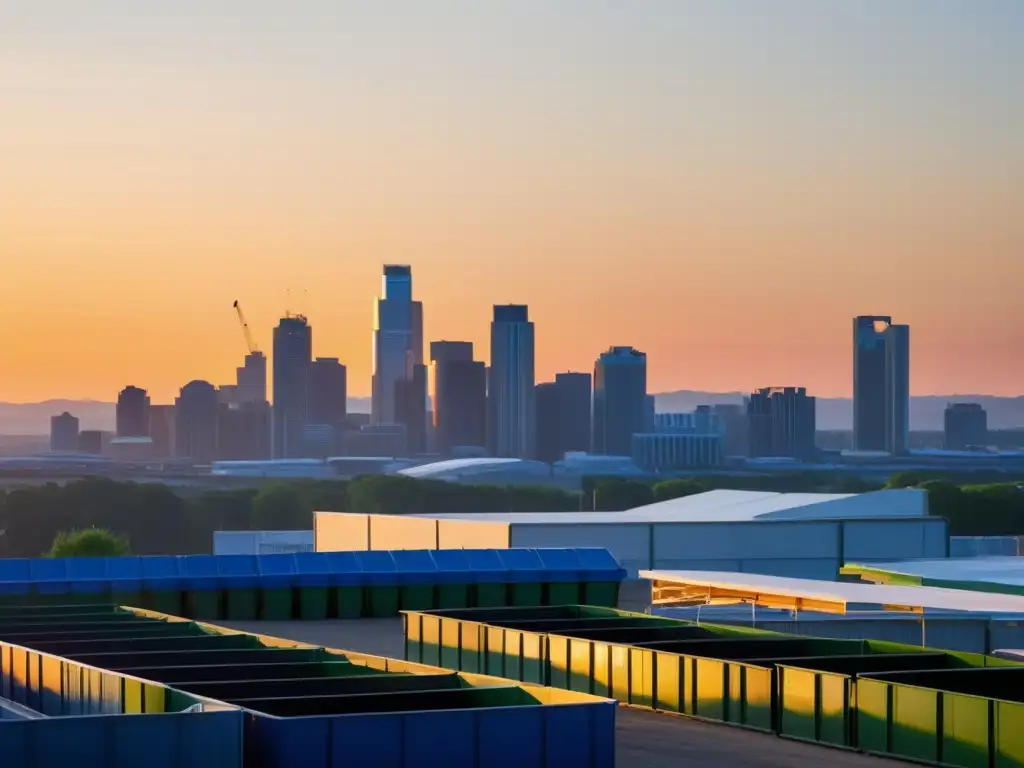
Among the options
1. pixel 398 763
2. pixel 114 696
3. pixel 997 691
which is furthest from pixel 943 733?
pixel 114 696

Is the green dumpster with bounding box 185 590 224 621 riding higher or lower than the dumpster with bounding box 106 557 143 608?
lower

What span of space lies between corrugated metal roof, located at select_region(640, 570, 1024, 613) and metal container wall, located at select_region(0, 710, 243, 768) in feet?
154

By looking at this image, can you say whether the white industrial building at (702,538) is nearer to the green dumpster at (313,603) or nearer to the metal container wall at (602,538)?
the metal container wall at (602,538)

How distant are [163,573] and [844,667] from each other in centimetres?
3752

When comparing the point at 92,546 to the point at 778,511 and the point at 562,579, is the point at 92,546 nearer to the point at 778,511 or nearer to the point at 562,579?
the point at 778,511

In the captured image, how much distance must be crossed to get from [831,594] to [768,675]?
116ft

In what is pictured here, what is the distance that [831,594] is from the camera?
7975cm

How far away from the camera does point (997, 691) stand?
157 feet

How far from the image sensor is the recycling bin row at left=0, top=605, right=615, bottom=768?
107 feet

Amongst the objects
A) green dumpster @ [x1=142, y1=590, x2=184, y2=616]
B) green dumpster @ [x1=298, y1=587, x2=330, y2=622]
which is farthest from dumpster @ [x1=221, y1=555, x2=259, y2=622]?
green dumpster @ [x1=142, y1=590, x2=184, y2=616]

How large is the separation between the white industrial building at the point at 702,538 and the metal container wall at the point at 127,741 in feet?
258

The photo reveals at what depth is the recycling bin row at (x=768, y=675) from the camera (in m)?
40.6

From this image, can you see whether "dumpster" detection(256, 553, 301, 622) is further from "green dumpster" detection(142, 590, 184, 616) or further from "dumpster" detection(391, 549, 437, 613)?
"dumpster" detection(391, 549, 437, 613)

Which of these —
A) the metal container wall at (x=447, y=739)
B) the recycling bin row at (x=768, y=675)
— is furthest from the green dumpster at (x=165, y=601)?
the metal container wall at (x=447, y=739)
